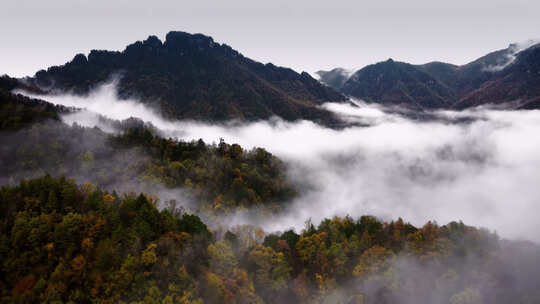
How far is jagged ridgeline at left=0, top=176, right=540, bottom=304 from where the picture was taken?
69.4 m

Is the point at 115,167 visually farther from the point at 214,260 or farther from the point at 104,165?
the point at 214,260

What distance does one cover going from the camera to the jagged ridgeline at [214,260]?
228 feet

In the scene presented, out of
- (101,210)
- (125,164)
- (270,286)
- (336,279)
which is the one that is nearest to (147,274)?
(101,210)

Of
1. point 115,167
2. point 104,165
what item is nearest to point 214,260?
point 115,167

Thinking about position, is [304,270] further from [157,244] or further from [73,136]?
[73,136]

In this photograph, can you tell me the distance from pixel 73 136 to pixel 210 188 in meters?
Answer: 104

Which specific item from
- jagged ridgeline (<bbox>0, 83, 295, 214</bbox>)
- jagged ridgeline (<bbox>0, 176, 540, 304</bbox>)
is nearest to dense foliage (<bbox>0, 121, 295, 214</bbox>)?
jagged ridgeline (<bbox>0, 83, 295, 214</bbox>)

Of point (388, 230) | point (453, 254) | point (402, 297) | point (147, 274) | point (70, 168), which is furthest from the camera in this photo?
point (70, 168)

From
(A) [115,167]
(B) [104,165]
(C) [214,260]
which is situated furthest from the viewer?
(B) [104,165]

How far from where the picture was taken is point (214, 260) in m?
83.5

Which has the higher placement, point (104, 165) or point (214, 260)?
point (104, 165)

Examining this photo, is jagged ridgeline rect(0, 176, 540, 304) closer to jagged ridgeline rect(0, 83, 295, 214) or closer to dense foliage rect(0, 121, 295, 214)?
dense foliage rect(0, 121, 295, 214)

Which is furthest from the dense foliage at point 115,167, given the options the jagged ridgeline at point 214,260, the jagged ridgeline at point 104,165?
the jagged ridgeline at point 214,260

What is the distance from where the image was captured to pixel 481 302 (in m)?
94.9
